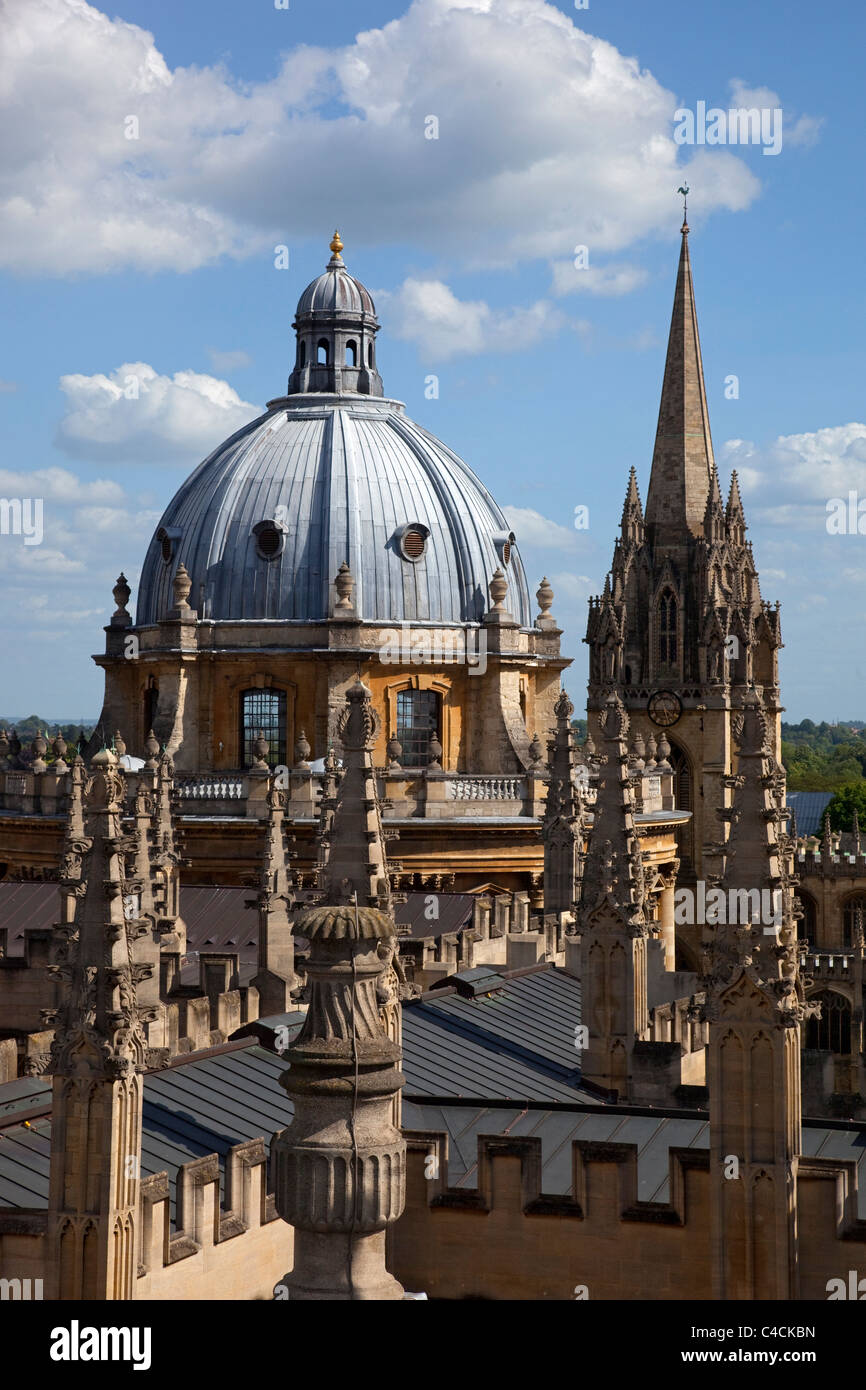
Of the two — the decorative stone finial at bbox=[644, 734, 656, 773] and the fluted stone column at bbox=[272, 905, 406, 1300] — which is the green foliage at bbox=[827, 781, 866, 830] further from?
the fluted stone column at bbox=[272, 905, 406, 1300]

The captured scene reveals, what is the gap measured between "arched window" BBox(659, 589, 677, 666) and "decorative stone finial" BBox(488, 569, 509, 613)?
3757cm

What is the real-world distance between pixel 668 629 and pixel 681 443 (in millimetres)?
10623

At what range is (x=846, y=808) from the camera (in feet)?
520

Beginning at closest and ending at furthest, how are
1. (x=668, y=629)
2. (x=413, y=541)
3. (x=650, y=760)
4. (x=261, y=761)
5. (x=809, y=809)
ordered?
(x=261, y=761) → (x=413, y=541) → (x=650, y=760) → (x=668, y=629) → (x=809, y=809)

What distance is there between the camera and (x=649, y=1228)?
67.0 feet

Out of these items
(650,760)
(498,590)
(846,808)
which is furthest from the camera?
(846,808)

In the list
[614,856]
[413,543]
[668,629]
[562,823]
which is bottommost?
[614,856]

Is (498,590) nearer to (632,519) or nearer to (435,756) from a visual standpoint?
(435,756)

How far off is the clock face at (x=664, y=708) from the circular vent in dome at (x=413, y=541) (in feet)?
123

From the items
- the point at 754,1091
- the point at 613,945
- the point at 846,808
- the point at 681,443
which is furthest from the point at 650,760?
the point at 846,808

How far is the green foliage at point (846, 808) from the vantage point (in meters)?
156

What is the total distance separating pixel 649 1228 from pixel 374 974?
749 centimetres

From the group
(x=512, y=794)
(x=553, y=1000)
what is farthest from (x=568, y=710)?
(x=512, y=794)
